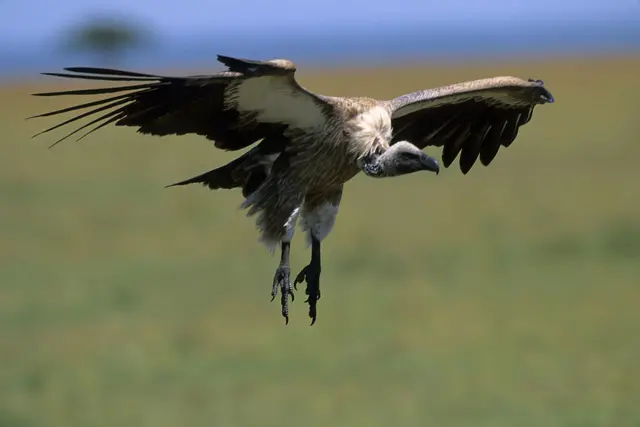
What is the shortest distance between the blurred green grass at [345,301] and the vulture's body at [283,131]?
13.2m

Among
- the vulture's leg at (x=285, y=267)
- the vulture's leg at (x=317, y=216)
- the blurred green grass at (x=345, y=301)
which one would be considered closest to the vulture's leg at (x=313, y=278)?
the vulture's leg at (x=317, y=216)

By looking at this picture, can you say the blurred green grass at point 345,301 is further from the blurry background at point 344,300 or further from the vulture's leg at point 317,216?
the vulture's leg at point 317,216

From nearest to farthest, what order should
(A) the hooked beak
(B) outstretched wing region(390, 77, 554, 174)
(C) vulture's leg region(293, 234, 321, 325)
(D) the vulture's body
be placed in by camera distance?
1. (D) the vulture's body
2. (A) the hooked beak
3. (C) vulture's leg region(293, 234, 321, 325)
4. (B) outstretched wing region(390, 77, 554, 174)

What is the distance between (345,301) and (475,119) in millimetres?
18730

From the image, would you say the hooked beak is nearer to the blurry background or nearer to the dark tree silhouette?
the blurry background

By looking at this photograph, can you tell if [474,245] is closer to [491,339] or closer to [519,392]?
[491,339]

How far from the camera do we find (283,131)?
7176mm

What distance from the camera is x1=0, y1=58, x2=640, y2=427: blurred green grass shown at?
21875 millimetres

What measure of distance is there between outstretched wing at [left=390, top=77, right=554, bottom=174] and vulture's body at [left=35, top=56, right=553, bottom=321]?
15cm

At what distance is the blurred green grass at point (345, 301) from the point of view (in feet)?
71.8

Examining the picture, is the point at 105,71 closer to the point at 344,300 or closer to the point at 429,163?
the point at 429,163

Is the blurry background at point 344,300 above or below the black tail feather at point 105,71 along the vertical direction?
below

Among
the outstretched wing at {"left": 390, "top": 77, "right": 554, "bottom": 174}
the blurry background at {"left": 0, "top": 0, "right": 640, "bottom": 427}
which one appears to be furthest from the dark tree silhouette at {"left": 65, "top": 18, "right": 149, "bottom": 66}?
the outstretched wing at {"left": 390, "top": 77, "right": 554, "bottom": 174}

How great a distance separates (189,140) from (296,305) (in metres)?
20.6
